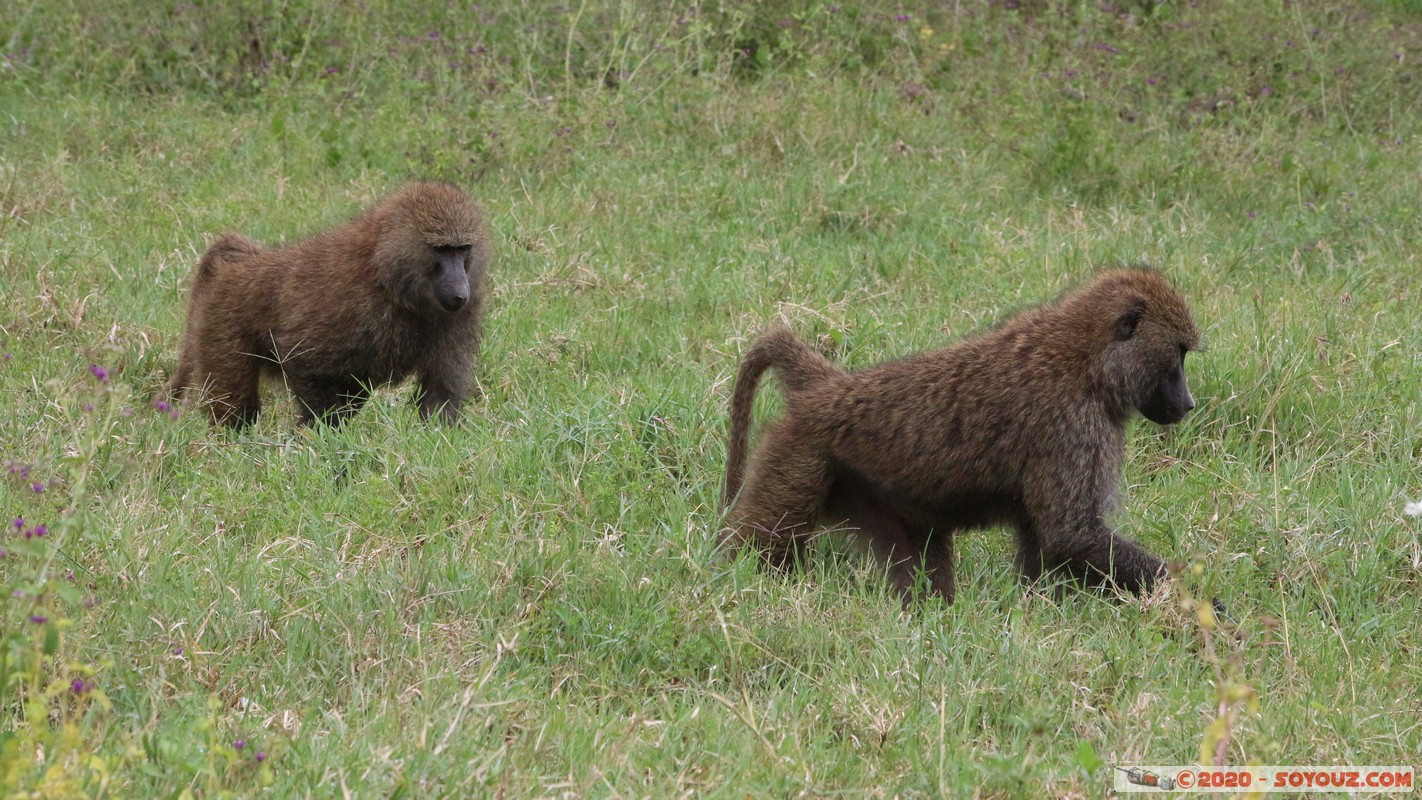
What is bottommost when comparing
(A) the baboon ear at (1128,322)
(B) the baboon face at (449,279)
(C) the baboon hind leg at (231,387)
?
(C) the baboon hind leg at (231,387)

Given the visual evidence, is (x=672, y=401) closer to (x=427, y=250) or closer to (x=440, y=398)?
(x=440, y=398)

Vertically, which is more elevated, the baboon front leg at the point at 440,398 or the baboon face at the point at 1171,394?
the baboon face at the point at 1171,394

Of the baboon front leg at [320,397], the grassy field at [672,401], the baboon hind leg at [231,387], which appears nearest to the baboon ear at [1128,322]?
the grassy field at [672,401]

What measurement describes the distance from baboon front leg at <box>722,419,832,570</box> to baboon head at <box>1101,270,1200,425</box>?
808 mm

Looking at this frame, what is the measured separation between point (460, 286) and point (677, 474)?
1055 mm

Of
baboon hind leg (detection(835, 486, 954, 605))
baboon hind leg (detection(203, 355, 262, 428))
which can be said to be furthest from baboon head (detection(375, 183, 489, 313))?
baboon hind leg (detection(835, 486, 954, 605))

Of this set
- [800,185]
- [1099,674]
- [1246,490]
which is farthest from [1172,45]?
[1099,674]

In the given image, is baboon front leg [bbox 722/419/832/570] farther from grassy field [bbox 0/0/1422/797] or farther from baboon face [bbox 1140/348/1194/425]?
baboon face [bbox 1140/348/1194/425]

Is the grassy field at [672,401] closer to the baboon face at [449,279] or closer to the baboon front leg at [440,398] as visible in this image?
the baboon front leg at [440,398]

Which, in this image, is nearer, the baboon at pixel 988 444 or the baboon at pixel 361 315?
the baboon at pixel 988 444

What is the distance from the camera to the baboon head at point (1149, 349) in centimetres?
417

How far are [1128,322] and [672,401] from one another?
4.80 feet

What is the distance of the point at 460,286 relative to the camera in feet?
17.2

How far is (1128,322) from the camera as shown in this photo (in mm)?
4191
